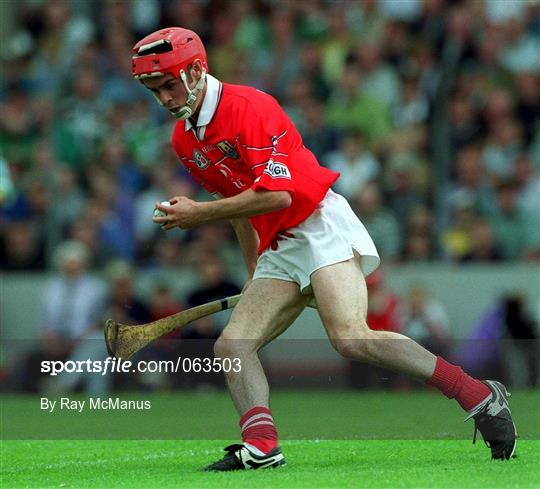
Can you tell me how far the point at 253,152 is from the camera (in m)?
7.35

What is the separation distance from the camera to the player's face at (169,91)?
7375mm

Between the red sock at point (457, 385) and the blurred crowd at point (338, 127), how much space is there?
6.48 metres

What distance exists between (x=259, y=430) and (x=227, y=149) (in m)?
1.44

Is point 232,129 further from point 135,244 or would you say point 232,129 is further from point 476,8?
point 476,8

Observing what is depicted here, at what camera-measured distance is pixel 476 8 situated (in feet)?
49.4

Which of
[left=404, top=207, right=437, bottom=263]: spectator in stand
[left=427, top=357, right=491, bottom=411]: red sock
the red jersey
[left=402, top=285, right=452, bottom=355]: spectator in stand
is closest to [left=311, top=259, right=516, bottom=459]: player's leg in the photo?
[left=427, top=357, right=491, bottom=411]: red sock

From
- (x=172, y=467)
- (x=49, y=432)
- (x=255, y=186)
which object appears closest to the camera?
(x=255, y=186)

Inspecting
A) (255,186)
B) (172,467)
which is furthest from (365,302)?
(172,467)

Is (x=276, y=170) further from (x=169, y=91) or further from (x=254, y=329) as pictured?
(x=254, y=329)

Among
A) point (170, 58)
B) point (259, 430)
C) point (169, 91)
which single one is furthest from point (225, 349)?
point (170, 58)

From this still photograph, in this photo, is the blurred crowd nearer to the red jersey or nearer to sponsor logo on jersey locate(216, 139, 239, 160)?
the red jersey

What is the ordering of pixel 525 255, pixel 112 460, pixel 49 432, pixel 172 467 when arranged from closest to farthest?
pixel 172 467, pixel 112 460, pixel 49 432, pixel 525 255

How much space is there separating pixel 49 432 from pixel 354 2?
7575mm

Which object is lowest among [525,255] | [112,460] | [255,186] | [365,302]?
[525,255]
